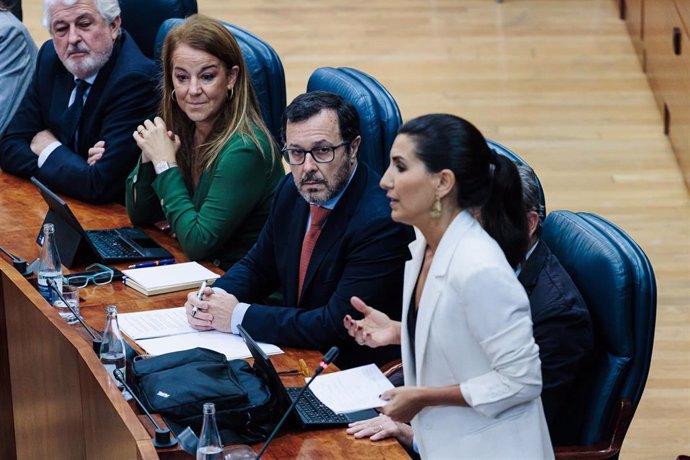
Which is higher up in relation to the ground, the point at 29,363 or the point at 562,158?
the point at 29,363

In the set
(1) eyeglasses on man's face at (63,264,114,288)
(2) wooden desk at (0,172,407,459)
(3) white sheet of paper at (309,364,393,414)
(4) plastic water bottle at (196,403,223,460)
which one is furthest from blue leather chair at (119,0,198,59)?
(4) plastic water bottle at (196,403,223,460)

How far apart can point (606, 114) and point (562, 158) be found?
689 mm

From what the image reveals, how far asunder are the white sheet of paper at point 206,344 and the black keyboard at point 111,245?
596 mm

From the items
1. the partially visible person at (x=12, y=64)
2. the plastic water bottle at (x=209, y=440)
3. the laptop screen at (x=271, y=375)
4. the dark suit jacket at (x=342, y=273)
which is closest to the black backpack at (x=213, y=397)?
the laptop screen at (x=271, y=375)

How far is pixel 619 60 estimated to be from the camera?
7641 millimetres

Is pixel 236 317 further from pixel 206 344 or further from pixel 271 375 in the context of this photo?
pixel 271 375

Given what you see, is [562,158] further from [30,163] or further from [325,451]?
[325,451]

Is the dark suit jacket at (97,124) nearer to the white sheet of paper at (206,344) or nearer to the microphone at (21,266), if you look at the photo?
the microphone at (21,266)

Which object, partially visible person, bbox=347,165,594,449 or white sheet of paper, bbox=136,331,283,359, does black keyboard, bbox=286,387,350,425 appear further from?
white sheet of paper, bbox=136,331,283,359

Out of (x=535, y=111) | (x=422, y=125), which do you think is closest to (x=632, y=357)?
(x=422, y=125)

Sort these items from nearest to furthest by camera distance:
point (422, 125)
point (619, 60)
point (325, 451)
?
point (422, 125) < point (325, 451) < point (619, 60)

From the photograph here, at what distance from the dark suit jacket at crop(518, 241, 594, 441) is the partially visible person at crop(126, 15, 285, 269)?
1108mm

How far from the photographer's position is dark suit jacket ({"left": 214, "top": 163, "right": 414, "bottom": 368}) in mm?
3053

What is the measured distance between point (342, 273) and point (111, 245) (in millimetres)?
901
